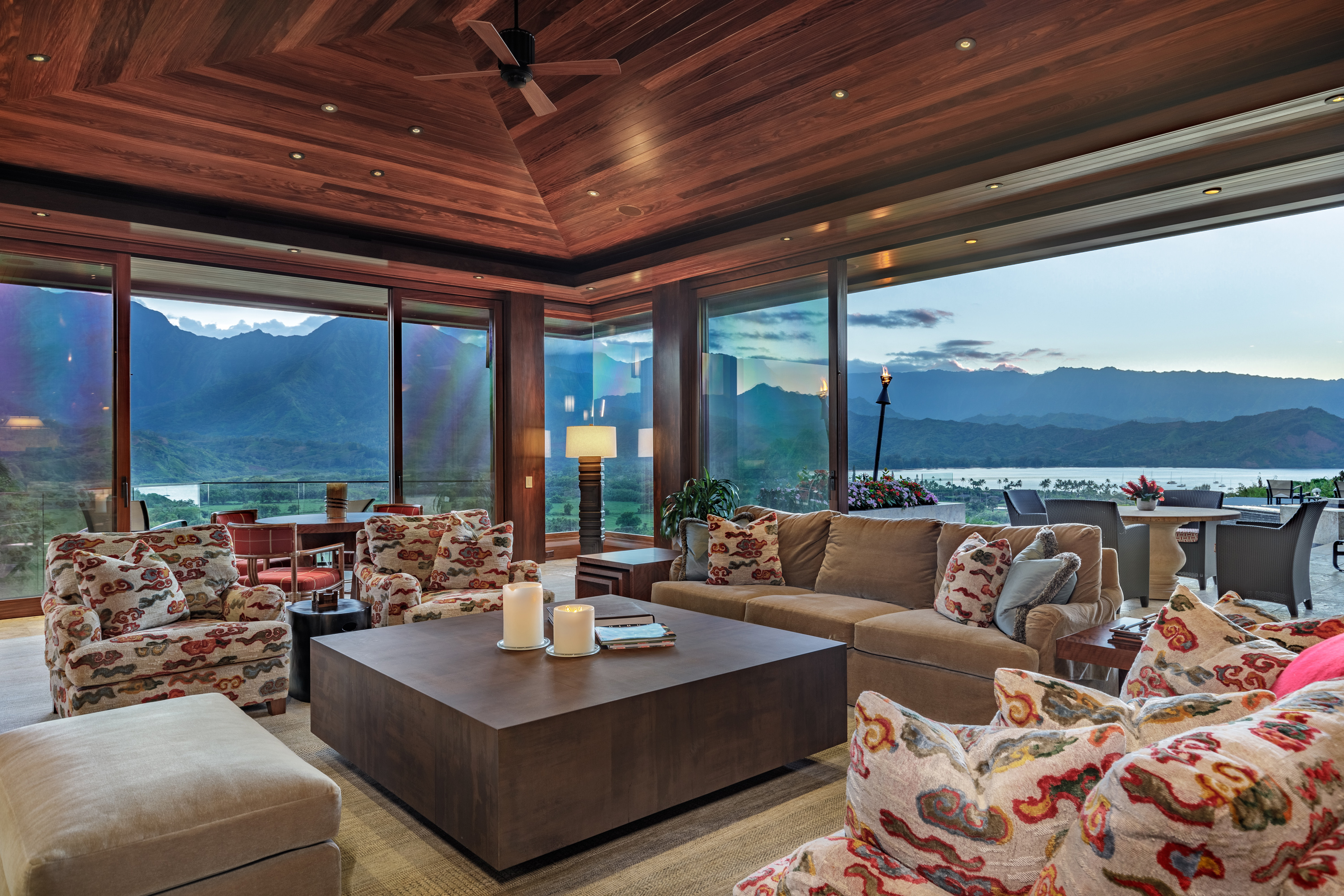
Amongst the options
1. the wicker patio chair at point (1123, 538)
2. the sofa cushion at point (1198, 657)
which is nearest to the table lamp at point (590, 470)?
the wicker patio chair at point (1123, 538)

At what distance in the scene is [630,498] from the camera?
8.48 meters

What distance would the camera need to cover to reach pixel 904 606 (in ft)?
13.5

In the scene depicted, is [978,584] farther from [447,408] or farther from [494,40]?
[447,408]

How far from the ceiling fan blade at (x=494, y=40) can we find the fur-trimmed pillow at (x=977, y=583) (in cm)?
308

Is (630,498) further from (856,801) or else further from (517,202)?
(856,801)

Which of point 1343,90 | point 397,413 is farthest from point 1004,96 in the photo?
point 397,413

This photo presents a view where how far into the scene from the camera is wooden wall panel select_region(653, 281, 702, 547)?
7566mm

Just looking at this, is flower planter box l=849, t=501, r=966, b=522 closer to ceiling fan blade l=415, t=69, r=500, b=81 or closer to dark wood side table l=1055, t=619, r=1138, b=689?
dark wood side table l=1055, t=619, r=1138, b=689

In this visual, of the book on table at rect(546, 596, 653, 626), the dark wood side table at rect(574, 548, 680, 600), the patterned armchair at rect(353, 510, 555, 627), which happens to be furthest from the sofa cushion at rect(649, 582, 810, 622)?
the patterned armchair at rect(353, 510, 555, 627)

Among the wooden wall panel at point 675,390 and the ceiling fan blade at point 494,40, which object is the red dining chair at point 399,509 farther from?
the ceiling fan blade at point 494,40

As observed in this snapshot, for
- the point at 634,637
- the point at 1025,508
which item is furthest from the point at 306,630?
the point at 1025,508

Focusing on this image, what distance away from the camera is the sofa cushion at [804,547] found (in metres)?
4.76

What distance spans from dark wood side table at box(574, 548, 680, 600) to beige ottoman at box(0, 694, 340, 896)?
10.3 ft

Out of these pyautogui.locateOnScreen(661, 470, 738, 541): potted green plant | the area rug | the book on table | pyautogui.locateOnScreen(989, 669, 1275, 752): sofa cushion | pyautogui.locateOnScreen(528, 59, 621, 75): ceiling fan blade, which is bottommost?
the area rug
